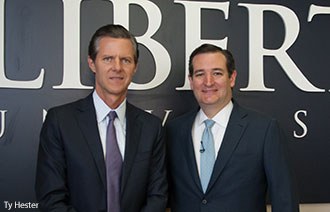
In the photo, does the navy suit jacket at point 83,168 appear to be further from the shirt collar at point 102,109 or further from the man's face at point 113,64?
the man's face at point 113,64

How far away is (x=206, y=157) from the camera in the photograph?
1.89 meters

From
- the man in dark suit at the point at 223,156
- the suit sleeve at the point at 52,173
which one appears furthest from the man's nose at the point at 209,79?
the suit sleeve at the point at 52,173

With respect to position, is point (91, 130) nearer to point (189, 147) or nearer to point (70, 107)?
point (70, 107)

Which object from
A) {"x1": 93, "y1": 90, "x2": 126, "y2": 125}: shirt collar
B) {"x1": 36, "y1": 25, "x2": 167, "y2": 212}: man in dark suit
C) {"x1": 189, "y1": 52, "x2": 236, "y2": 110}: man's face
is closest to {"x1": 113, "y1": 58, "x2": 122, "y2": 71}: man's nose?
{"x1": 36, "y1": 25, "x2": 167, "y2": 212}: man in dark suit

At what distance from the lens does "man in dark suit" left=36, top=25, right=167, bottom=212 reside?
1.67 meters

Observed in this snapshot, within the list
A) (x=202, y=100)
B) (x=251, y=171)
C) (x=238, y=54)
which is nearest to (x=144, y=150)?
(x=202, y=100)

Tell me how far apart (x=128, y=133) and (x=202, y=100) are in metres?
0.45

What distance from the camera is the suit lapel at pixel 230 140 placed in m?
1.83

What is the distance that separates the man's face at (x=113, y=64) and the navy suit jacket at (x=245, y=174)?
1.77ft

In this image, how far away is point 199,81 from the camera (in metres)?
1.97

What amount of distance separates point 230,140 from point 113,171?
63 centimetres

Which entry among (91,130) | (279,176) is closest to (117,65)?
(91,130)

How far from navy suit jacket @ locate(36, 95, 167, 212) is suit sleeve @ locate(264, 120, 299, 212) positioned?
0.56 metres

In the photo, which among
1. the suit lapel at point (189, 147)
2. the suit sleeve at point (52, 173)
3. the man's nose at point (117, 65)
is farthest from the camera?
the suit lapel at point (189, 147)
